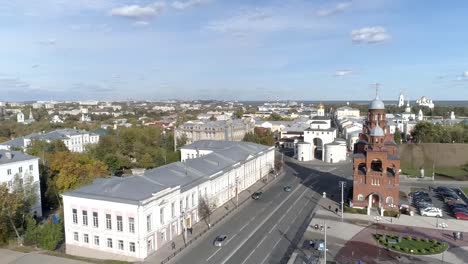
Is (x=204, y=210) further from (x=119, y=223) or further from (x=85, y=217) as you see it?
(x=85, y=217)

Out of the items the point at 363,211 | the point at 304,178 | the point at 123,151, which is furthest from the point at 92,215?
the point at 123,151

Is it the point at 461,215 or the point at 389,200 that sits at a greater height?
the point at 389,200

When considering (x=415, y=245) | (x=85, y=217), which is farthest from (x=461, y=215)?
(x=85, y=217)

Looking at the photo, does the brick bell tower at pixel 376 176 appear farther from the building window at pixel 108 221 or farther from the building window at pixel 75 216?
the building window at pixel 75 216

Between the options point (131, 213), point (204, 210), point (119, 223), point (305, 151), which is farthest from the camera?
point (305, 151)

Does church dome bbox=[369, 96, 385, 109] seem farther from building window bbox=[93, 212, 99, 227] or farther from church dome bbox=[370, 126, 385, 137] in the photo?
building window bbox=[93, 212, 99, 227]

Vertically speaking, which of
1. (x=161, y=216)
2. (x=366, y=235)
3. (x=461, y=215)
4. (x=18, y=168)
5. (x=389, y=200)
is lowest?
(x=366, y=235)
